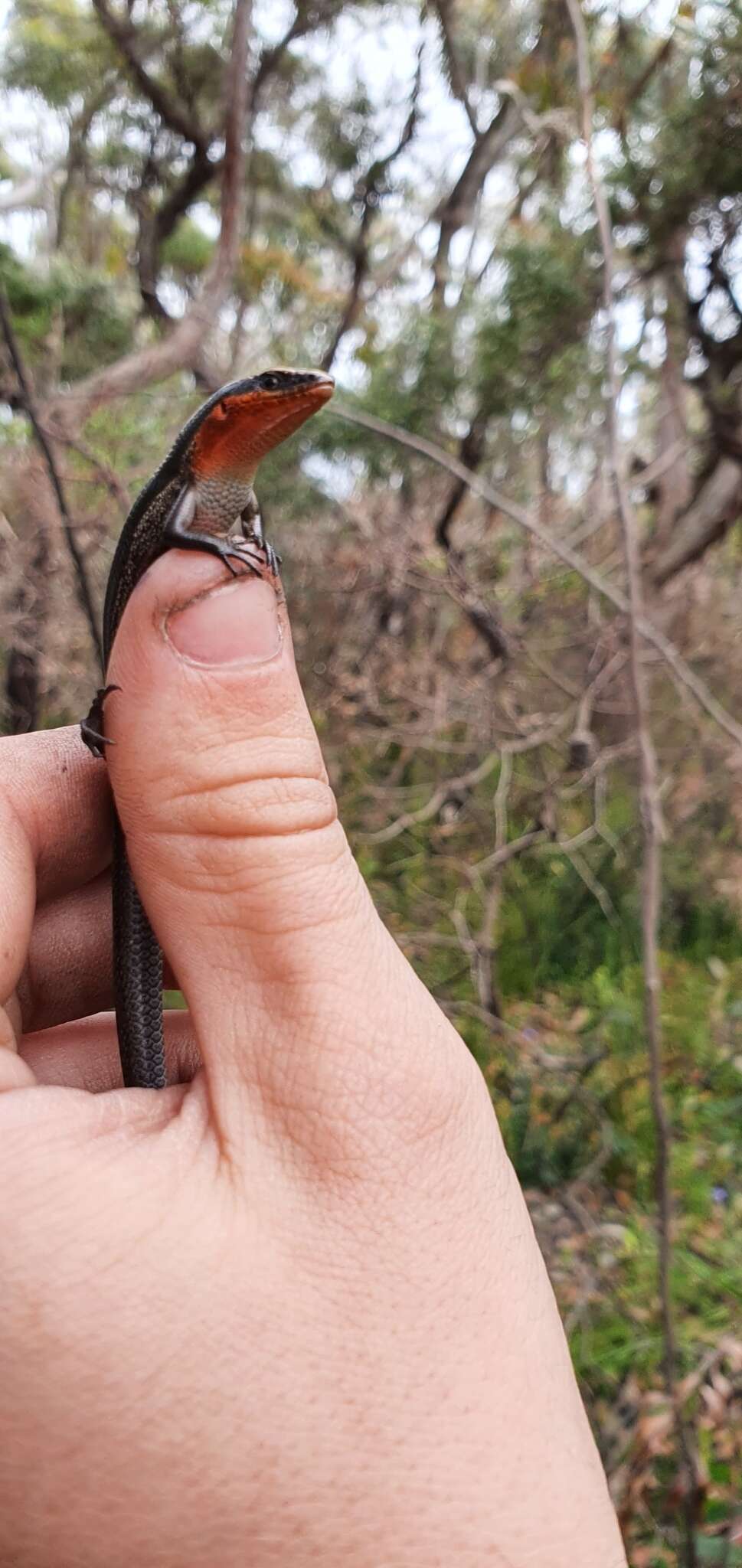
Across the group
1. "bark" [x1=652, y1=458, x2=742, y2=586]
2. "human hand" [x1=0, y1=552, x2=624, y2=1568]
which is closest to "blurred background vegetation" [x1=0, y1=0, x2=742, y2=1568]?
"bark" [x1=652, y1=458, x2=742, y2=586]

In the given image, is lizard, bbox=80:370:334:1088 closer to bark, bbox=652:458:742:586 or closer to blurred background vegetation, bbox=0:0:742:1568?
blurred background vegetation, bbox=0:0:742:1568

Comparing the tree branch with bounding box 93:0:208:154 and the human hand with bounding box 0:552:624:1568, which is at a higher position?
the tree branch with bounding box 93:0:208:154

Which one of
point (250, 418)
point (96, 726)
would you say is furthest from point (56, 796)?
point (250, 418)

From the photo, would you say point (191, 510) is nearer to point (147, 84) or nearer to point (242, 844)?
point (242, 844)

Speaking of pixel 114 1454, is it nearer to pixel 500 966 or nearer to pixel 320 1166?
pixel 320 1166

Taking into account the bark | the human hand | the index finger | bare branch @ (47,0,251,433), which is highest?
bare branch @ (47,0,251,433)

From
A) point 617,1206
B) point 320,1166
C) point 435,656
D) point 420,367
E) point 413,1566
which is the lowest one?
point 617,1206

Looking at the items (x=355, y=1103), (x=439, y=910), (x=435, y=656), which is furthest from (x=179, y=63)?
(x=355, y=1103)

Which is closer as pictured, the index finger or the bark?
the index finger
